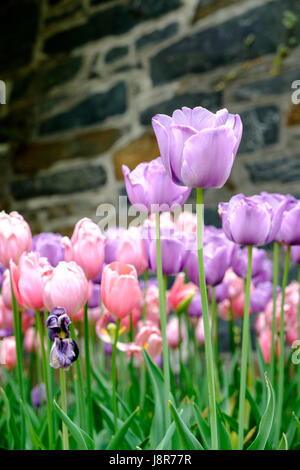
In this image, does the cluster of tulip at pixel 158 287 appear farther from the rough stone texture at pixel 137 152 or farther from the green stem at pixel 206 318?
the rough stone texture at pixel 137 152

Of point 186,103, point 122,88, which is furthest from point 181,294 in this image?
point 122,88

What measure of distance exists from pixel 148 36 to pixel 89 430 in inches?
72.5

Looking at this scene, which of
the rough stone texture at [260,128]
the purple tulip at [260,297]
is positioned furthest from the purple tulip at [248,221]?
the rough stone texture at [260,128]

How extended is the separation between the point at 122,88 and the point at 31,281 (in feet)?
5.83

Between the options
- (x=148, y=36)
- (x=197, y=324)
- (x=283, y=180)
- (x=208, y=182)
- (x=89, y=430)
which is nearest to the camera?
(x=208, y=182)

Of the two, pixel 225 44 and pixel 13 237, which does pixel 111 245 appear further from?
pixel 225 44

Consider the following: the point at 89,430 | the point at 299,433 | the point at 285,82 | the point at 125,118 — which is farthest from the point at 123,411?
the point at 125,118

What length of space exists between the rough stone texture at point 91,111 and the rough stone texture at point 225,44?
0.59 feet

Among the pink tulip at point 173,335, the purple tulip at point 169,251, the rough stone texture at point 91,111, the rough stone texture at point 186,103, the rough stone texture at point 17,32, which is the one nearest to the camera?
the purple tulip at point 169,251

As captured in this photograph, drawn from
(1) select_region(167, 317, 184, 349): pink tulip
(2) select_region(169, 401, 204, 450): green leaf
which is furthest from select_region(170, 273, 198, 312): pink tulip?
(2) select_region(169, 401, 204, 450): green leaf

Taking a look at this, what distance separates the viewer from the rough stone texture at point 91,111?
2.19 m

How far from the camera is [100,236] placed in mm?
570

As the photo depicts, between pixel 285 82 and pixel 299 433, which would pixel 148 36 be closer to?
pixel 285 82

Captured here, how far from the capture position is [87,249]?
1.84ft
